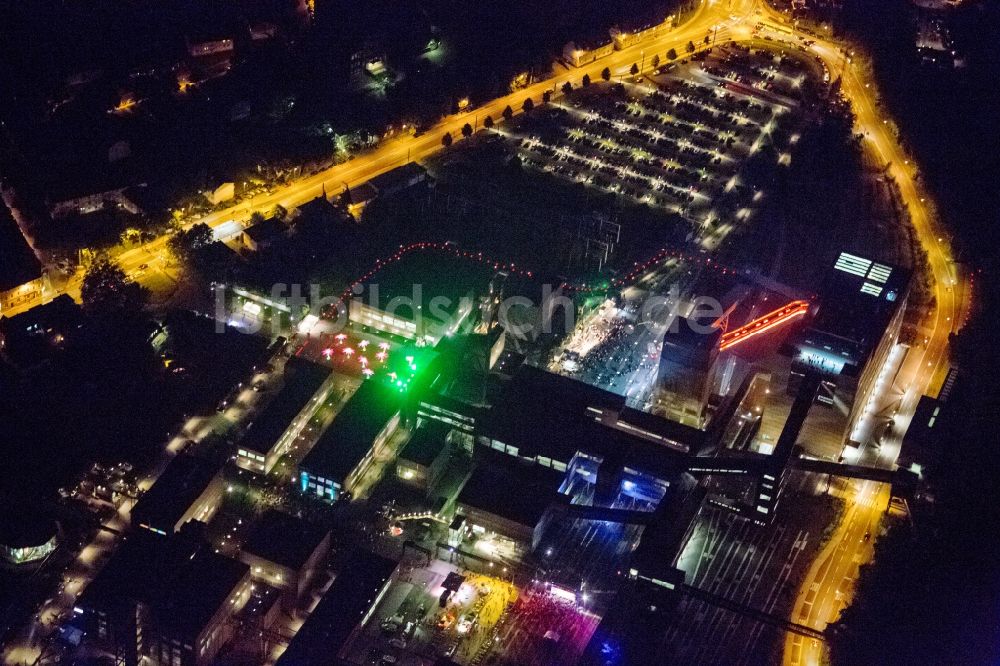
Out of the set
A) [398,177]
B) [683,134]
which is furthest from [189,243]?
[683,134]

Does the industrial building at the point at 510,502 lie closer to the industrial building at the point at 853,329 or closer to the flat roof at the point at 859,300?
the industrial building at the point at 853,329

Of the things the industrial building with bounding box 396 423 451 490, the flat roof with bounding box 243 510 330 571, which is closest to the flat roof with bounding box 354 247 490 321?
the industrial building with bounding box 396 423 451 490

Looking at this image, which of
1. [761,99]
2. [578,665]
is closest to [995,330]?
[761,99]

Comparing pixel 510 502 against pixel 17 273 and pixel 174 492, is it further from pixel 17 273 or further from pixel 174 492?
pixel 17 273

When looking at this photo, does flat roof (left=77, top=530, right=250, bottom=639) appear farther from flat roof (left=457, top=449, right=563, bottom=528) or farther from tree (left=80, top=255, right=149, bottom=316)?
tree (left=80, top=255, right=149, bottom=316)

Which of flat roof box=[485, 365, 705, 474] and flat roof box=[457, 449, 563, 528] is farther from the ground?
flat roof box=[485, 365, 705, 474]

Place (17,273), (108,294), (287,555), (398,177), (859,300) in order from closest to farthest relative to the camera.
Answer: (287,555), (859,300), (108,294), (17,273), (398,177)
